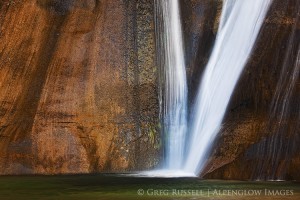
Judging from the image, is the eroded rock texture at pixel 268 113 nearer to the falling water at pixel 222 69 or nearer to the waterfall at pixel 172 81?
the falling water at pixel 222 69

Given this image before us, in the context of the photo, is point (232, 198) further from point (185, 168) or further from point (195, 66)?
point (195, 66)

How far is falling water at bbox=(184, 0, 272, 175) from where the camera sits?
1642 centimetres

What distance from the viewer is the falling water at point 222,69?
16.4 m

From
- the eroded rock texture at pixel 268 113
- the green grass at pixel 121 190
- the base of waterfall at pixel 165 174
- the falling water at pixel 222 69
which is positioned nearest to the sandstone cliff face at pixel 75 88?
the base of waterfall at pixel 165 174

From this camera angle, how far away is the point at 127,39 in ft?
63.1

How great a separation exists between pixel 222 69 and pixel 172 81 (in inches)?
85.7

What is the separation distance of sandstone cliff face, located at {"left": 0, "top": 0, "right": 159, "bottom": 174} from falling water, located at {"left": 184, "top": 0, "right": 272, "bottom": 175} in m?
2.02

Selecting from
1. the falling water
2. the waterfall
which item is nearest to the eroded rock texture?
the falling water

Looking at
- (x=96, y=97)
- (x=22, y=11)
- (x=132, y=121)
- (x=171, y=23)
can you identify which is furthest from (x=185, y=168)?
(x=22, y=11)

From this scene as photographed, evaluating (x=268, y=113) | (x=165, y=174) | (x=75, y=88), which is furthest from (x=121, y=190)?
(x=75, y=88)

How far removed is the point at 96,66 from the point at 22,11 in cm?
295

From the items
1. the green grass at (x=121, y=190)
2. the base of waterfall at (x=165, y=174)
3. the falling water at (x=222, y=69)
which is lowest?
the base of waterfall at (x=165, y=174)

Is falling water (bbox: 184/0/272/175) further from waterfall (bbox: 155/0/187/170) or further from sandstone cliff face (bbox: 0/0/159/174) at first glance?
sandstone cliff face (bbox: 0/0/159/174)

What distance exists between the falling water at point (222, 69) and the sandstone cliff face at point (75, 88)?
202 centimetres
